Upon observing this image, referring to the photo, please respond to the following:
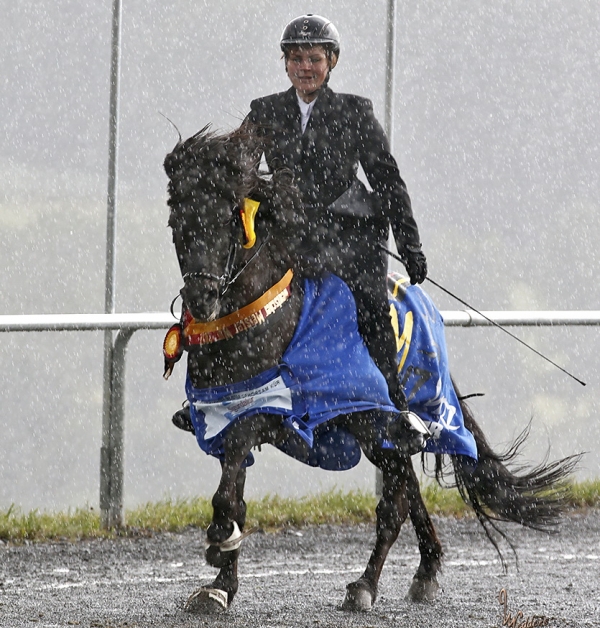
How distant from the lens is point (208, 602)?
564cm

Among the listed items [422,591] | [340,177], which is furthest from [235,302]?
[422,591]

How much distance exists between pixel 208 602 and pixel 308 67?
232cm

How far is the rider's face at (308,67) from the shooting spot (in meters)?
5.81

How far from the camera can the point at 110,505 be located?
25.1 ft

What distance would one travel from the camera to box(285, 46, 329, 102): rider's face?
5.81 metres

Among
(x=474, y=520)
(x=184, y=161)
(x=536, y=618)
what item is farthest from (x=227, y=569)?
(x=474, y=520)

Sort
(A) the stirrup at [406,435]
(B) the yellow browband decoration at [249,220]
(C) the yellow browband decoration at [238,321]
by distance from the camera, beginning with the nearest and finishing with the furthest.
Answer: (B) the yellow browband decoration at [249,220], (C) the yellow browband decoration at [238,321], (A) the stirrup at [406,435]

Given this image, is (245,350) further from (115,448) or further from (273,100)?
(115,448)

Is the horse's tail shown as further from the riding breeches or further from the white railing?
the white railing

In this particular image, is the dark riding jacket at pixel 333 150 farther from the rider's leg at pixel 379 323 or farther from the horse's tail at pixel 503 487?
the horse's tail at pixel 503 487

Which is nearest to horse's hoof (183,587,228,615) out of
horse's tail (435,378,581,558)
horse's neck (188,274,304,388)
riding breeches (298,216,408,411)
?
horse's neck (188,274,304,388)

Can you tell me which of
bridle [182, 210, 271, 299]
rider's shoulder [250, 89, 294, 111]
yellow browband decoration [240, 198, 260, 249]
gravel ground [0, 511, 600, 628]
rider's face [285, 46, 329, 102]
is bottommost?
gravel ground [0, 511, 600, 628]

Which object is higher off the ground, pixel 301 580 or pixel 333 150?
pixel 333 150

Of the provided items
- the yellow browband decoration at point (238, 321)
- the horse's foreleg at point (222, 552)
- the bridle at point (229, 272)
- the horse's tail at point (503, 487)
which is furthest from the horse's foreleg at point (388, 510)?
the bridle at point (229, 272)
